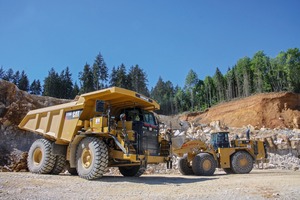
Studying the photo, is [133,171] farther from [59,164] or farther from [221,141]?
[221,141]

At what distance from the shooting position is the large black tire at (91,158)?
8898 mm

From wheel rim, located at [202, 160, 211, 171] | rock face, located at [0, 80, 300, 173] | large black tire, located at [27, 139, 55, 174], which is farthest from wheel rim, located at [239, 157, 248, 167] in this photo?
large black tire, located at [27, 139, 55, 174]

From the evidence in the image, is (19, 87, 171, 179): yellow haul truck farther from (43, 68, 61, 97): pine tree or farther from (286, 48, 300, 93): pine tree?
(286, 48, 300, 93): pine tree

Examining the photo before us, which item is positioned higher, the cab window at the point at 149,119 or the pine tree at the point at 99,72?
the pine tree at the point at 99,72

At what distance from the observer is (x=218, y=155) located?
1552 cm

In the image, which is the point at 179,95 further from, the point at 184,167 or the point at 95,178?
the point at 95,178

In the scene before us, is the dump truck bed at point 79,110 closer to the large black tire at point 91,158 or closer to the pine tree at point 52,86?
the large black tire at point 91,158

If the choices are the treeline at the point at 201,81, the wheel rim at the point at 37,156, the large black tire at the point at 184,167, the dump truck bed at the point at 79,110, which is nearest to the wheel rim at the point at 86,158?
the dump truck bed at the point at 79,110

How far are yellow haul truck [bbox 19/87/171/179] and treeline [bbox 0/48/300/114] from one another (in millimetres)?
52295

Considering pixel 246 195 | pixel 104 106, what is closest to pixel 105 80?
pixel 104 106

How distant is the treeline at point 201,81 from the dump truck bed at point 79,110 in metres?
52.0

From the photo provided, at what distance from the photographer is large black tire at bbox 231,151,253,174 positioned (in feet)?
50.6

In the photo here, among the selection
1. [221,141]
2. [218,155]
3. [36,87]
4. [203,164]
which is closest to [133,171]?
[203,164]

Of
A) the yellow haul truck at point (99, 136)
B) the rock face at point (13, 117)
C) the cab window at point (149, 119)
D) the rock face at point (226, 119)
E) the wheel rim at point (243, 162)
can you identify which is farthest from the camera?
the rock face at point (226, 119)
